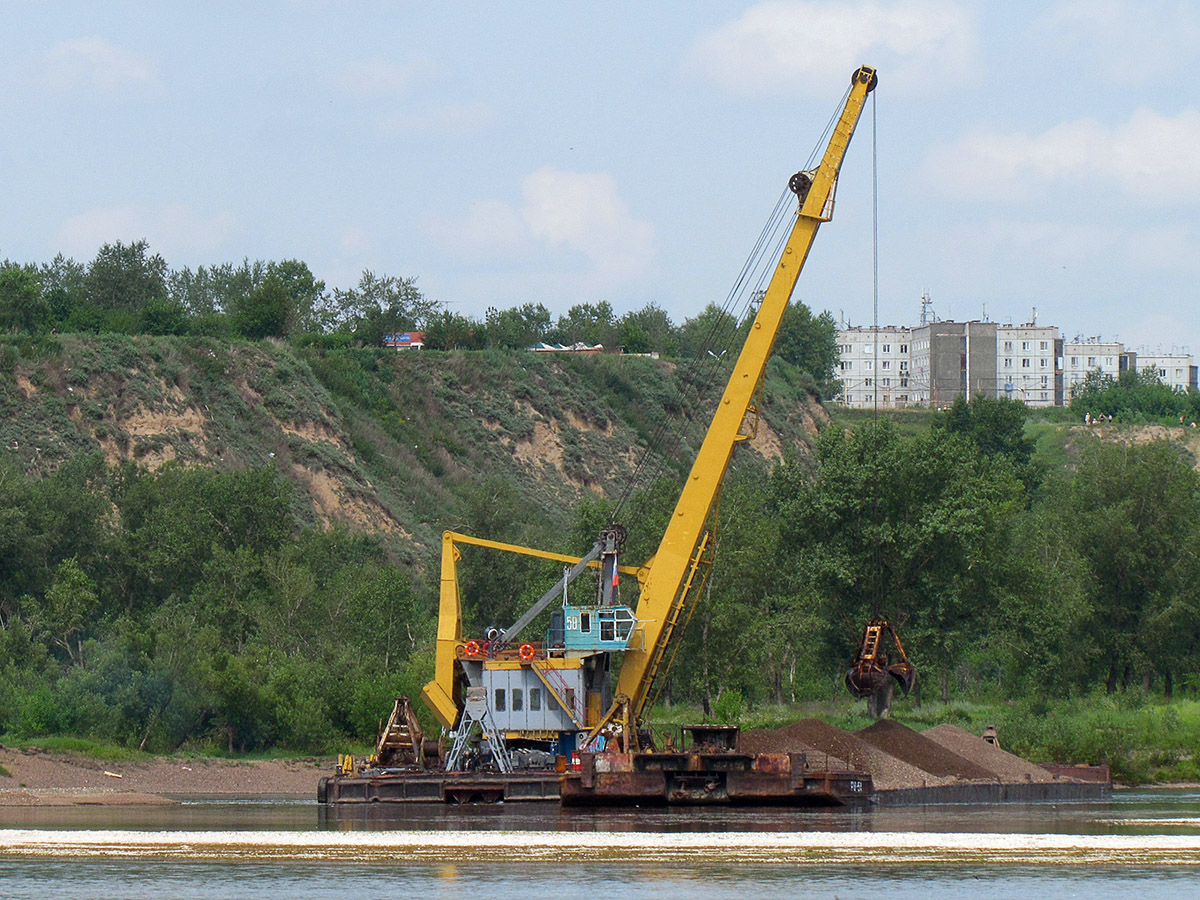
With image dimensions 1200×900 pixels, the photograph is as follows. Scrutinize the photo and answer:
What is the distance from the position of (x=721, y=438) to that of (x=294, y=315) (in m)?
78.3

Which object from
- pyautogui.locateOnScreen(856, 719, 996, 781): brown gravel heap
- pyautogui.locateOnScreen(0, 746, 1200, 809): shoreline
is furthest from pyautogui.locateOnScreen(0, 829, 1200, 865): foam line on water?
pyautogui.locateOnScreen(0, 746, 1200, 809): shoreline

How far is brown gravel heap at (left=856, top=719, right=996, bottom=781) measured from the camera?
46500mm

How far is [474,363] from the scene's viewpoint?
120 meters

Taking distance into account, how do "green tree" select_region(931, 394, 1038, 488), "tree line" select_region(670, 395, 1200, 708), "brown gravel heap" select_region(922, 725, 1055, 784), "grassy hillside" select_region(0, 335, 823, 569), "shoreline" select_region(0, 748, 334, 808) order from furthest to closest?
1. "green tree" select_region(931, 394, 1038, 488)
2. "grassy hillside" select_region(0, 335, 823, 569)
3. "tree line" select_region(670, 395, 1200, 708)
4. "shoreline" select_region(0, 748, 334, 808)
5. "brown gravel heap" select_region(922, 725, 1055, 784)

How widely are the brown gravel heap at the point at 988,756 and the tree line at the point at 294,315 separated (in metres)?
33.6

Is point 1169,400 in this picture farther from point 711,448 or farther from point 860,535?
A: point 711,448

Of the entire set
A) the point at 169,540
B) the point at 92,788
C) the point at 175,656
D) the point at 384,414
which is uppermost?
the point at 384,414

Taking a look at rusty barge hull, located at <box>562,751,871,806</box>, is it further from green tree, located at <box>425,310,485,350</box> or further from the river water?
green tree, located at <box>425,310,485,350</box>

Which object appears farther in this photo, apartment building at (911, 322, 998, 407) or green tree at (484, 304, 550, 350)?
apartment building at (911, 322, 998, 407)

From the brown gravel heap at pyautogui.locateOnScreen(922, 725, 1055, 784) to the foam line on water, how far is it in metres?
10.7

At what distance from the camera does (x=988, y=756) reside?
48.8m

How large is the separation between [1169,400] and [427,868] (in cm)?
15313

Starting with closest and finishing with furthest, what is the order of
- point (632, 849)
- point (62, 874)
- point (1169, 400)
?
point (62, 874), point (632, 849), point (1169, 400)

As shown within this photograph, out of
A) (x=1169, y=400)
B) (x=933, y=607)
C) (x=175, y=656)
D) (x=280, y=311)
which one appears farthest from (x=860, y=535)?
(x=1169, y=400)
